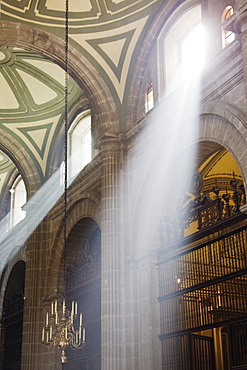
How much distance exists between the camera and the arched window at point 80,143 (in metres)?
16.4

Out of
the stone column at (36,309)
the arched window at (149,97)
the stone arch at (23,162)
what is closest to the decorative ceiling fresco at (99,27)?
the arched window at (149,97)

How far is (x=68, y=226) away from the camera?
16.0 m

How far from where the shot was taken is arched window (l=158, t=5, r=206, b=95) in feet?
39.5

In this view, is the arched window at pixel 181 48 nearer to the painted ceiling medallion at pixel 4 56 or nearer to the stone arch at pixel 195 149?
the stone arch at pixel 195 149

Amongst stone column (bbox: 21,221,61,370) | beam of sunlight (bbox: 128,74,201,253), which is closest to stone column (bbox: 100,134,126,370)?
beam of sunlight (bbox: 128,74,201,253)

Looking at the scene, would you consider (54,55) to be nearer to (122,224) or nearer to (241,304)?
(122,224)

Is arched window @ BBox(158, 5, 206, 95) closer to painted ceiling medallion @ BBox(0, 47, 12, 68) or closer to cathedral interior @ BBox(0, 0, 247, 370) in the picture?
cathedral interior @ BBox(0, 0, 247, 370)

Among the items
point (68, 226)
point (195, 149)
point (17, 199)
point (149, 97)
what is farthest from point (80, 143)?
point (17, 199)

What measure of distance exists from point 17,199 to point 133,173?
981 centimetres

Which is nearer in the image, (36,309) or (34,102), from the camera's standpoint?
(36,309)

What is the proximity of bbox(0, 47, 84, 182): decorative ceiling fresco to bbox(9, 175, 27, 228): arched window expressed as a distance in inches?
159

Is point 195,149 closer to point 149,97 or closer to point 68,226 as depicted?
point 149,97

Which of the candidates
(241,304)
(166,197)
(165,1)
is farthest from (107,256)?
(165,1)

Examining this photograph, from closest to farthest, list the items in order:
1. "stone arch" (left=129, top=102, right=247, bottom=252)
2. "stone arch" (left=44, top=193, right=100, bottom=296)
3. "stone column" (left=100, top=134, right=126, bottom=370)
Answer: "stone arch" (left=129, top=102, right=247, bottom=252), "stone column" (left=100, top=134, right=126, bottom=370), "stone arch" (left=44, top=193, right=100, bottom=296)
